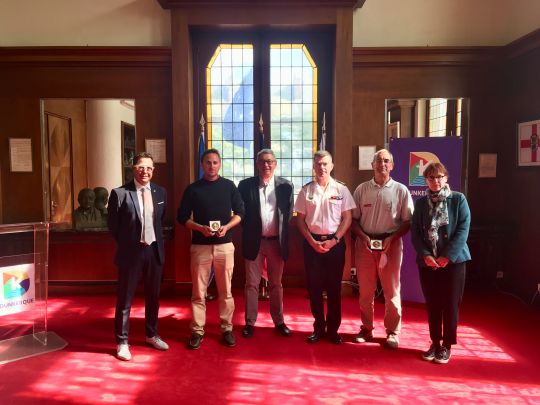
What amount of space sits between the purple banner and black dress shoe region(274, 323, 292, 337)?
5.23 ft

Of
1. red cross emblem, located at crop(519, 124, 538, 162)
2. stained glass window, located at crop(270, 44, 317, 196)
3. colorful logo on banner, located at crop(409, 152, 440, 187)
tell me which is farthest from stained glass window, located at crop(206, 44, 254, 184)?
red cross emblem, located at crop(519, 124, 538, 162)

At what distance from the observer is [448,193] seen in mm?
3066

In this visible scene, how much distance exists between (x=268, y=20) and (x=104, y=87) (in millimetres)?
2095

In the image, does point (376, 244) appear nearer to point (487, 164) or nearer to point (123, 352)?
point (123, 352)

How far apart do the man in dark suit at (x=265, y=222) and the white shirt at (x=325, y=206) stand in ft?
0.67

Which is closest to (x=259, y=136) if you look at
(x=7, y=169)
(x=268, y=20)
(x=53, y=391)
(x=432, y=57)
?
(x=268, y=20)

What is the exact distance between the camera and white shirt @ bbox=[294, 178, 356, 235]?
134 inches

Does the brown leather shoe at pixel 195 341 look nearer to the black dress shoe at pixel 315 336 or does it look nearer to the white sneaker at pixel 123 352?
the white sneaker at pixel 123 352

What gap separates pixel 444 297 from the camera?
123 inches

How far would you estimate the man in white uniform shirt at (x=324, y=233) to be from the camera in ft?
11.2

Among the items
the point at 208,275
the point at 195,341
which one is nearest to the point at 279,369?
the point at 195,341

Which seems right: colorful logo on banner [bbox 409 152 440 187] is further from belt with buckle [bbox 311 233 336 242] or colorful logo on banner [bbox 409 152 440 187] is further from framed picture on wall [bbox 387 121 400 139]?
belt with buckle [bbox 311 233 336 242]

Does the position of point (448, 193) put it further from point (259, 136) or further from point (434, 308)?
point (259, 136)

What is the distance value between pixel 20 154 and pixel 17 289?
2.24m
